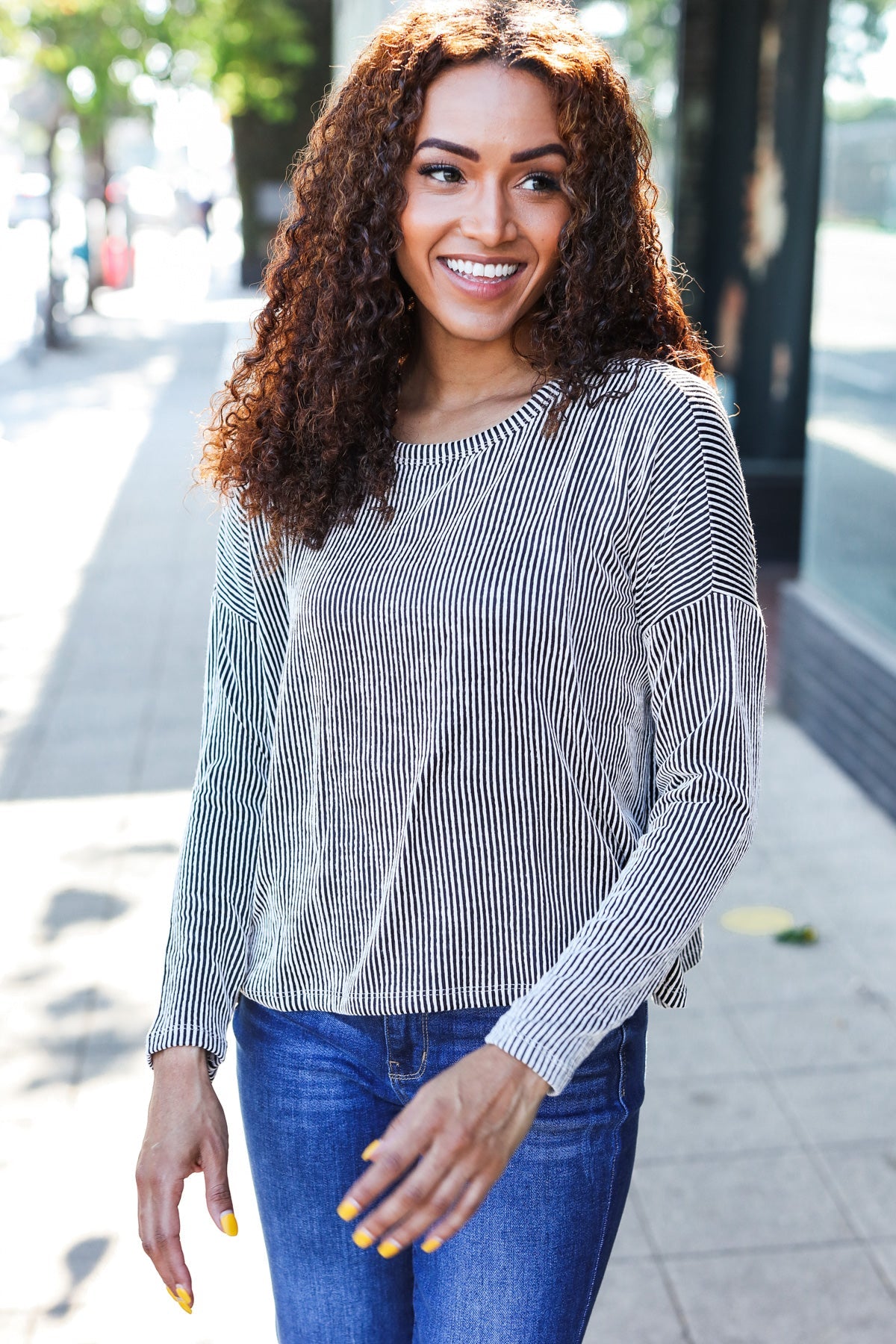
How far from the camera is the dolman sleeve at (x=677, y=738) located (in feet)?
5.00

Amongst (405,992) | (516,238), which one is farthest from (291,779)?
(516,238)

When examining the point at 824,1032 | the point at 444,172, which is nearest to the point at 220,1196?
the point at 444,172

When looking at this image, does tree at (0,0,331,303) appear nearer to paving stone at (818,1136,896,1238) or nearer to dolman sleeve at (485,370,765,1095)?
paving stone at (818,1136,896,1238)

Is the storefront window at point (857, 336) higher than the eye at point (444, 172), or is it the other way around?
the eye at point (444, 172)

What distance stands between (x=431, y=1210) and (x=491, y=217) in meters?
1.03

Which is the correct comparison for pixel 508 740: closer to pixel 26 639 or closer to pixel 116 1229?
pixel 116 1229

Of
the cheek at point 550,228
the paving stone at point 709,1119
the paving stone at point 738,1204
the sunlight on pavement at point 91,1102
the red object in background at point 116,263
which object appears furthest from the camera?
the red object in background at point 116,263

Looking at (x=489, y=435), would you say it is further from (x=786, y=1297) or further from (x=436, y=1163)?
(x=786, y=1297)

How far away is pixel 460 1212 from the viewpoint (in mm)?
1443

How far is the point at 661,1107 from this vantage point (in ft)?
12.4

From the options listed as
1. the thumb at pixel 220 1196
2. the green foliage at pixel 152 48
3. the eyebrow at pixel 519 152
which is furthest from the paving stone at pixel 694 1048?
the green foliage at pixel 152 48

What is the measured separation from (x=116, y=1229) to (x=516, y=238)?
7.84ft

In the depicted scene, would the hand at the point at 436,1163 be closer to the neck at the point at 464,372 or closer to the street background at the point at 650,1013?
the neck at the point at 464,372

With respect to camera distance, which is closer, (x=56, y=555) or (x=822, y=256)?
(x=822, y=256)
